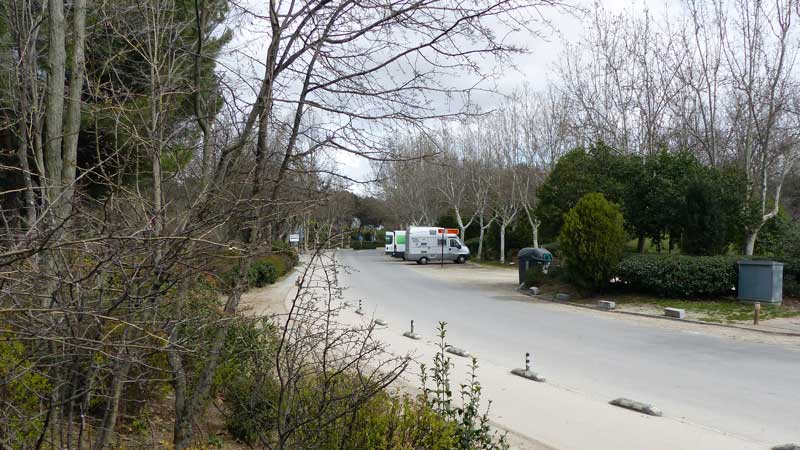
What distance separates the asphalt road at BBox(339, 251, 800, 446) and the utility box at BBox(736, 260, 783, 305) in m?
3.99

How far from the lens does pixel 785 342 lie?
14.0 meters

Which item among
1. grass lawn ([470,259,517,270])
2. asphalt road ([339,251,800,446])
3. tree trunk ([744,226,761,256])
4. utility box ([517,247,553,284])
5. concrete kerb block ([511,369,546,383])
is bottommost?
asphalt road ([339,251,800,446])

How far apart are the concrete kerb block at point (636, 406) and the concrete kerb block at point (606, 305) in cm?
1258

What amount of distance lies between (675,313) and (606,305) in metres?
2.78

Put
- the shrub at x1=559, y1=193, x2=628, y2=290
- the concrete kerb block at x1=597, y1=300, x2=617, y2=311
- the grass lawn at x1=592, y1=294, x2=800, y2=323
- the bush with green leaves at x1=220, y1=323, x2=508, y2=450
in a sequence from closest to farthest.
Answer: the bush with green leaves at x1=220, y1=323, x2=508, y2=450 → the grass lawn at x1=592, y1=294, x2=800, y2=323 → the concrete kerb block at x1=597, y1=300, x2=617, y2=311 → the shrub at x1=559, y1=193, x2=628, y2=290

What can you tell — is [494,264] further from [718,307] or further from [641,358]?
[641,358]

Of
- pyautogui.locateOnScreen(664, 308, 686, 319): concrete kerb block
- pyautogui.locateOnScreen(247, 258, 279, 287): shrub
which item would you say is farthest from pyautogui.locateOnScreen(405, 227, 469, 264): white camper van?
pyautogui.locateOnScreen(664, 308, 686, 319): concrete kerb block

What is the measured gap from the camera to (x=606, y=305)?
20.6 metres

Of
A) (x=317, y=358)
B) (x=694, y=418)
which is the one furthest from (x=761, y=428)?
(x=317, y=358)

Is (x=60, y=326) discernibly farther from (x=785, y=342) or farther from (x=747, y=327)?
(x=747, y=327)

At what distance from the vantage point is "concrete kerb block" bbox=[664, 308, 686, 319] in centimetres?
1788

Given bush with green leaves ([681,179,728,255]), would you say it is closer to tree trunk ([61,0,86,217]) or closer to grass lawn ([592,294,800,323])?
grass lawn ([592,294,800,323])

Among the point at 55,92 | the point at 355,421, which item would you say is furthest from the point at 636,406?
the point at 55,92

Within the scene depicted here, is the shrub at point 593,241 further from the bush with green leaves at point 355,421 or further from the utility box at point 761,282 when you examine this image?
the bush with green leaves at point 355,421
